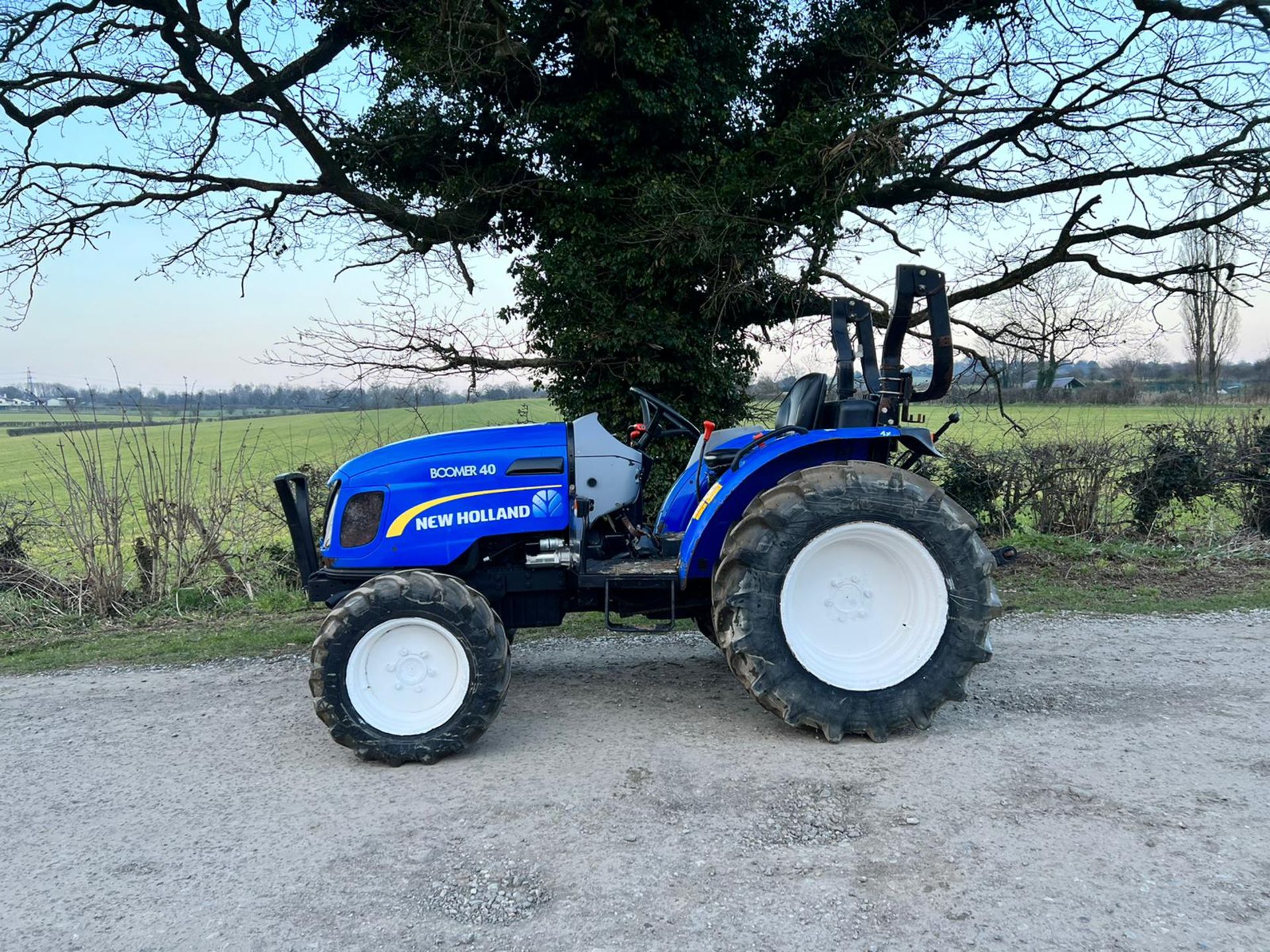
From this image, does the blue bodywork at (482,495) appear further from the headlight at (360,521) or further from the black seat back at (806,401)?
the black seat back at (806,401)

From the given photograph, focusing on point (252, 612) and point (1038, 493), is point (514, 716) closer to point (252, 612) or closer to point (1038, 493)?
point (252, 612)

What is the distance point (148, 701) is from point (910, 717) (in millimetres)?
3991

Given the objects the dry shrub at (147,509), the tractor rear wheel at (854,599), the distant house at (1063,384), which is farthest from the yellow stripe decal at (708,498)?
the distant house at (1063,384)

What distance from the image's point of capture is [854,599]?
434cm

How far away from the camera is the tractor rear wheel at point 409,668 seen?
4012 mm

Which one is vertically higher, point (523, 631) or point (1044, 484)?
point (1044, 484)

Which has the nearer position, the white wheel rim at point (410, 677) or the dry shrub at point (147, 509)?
the white wheel rim at point (410, 677)

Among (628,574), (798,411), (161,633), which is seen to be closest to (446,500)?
(628,574)

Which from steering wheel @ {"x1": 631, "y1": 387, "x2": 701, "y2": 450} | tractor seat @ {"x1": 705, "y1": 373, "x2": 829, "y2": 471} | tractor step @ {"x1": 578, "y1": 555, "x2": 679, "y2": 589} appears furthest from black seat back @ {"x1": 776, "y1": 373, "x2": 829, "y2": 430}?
tractor step @ {"x1": 578, "y1": 555, "x2": 679, "y2": 589}

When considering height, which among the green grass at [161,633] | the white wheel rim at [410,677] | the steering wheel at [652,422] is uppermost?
the steering wheel at [652,422]

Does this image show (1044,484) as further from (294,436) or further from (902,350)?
(294,436)

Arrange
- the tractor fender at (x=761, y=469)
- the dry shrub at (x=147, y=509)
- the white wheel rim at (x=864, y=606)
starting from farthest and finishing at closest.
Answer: the dry shrub at (x=147, y=509)
the tractor fender at (x=761, y=469)
the white wheel rim at (x=864, y=606)

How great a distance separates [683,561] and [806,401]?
42.5 inches

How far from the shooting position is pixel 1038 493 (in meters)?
9.21
